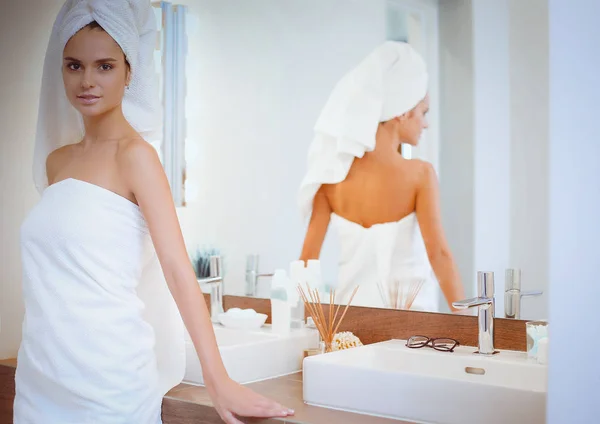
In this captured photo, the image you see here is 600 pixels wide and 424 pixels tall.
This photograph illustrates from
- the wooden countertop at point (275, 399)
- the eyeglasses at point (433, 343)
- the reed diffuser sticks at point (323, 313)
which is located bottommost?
the wooden countertop at point (275, 399)

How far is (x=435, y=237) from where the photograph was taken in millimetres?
2150

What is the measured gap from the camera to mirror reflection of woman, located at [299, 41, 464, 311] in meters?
2.17

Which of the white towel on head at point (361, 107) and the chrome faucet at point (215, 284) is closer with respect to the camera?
the white towel on head at point (361, 107)

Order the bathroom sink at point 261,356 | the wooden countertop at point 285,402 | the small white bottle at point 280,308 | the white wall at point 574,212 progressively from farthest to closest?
the small white bottle at point 280,308 → the bathroom sink at point 261,356 → the wooden countertop at point 285,402 → the white wall at point 574,212

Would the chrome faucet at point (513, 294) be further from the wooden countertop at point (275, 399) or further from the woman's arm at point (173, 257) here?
the woman's arm at point (173, 257)

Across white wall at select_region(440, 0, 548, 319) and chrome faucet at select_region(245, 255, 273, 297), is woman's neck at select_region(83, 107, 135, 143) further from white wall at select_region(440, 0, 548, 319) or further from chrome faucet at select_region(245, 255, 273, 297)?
white wall at select_region(440, 0, 548, 319)

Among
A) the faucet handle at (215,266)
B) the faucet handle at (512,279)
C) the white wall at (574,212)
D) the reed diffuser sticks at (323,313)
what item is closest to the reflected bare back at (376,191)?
the reed diffuser sticks at (323,313)

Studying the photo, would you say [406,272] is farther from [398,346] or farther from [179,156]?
[179,156]

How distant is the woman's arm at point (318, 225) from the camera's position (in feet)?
7.90

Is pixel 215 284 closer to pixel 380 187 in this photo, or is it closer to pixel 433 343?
pixel 380 187

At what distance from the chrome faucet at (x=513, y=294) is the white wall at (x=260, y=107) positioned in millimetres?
560

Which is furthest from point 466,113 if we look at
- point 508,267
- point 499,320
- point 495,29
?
point 499,320

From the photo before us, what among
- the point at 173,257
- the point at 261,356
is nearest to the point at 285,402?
the point at 261,356

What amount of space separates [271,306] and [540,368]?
977 mm
